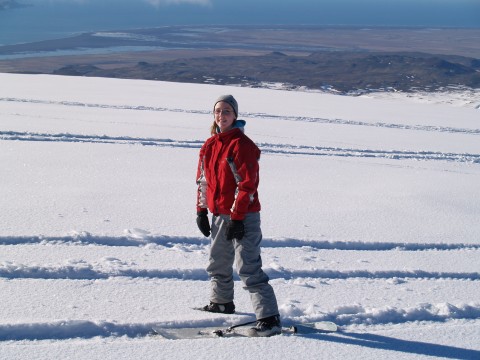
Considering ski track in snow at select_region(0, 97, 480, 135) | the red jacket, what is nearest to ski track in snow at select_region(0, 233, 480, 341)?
the red jacket

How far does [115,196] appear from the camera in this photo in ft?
19.6

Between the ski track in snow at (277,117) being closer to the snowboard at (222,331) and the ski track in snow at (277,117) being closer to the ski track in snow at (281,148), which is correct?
the ski track in snow at (281,148)

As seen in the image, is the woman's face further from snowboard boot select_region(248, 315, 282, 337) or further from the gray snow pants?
snowboard boot select_region(248, 315, 282, 337)

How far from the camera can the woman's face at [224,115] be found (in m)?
3.35

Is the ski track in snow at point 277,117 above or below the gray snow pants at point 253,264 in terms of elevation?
above

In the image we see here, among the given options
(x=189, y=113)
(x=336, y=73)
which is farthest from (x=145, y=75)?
(x=189, y=113)

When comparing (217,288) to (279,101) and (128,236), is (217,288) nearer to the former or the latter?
(128,236)

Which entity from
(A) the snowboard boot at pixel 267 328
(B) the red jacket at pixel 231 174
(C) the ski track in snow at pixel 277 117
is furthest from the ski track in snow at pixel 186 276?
(C) the ski track in snow at pixel 277 117

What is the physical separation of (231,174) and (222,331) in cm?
85

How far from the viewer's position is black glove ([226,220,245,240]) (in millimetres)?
3254

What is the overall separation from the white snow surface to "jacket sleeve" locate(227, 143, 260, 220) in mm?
697

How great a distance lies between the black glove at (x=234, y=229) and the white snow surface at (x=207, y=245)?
55 cm

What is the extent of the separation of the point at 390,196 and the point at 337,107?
30.6 feet

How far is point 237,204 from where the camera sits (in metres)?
3.23
